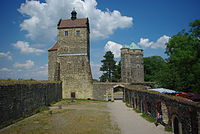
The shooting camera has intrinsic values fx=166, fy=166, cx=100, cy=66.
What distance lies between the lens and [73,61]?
97.7ft

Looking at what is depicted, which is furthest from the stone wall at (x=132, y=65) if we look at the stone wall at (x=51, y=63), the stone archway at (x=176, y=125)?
the stone archway at (x=176, y=125)

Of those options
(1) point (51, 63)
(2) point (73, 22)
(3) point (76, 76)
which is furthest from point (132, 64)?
(1) point (51, 63)

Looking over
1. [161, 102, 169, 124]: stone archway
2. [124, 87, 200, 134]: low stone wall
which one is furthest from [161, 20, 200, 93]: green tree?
[161, 102, 169, 124]: stone archway

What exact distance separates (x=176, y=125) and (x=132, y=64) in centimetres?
4036

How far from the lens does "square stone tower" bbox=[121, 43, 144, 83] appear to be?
48531 mm

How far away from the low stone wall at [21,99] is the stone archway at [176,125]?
1120 cm

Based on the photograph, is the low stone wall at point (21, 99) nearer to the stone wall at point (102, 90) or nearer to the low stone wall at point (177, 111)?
the stone wall at point (102, 90)

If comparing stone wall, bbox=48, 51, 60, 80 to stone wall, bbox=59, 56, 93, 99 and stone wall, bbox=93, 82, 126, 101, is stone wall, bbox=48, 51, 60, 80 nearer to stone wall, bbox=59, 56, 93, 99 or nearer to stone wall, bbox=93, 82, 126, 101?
stone wall, bbox=59, 56, 93, 99

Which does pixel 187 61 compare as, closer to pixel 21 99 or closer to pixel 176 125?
pixel 176 125

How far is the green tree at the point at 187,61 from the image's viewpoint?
58.6 ft

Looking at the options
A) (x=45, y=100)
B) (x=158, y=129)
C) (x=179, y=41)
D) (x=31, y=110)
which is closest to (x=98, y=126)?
(x=158, y=129)

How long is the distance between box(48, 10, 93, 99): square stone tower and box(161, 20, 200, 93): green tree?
46.0 ft

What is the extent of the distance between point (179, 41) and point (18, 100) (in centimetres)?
2583

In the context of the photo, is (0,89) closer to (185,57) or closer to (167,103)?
(167,103)
